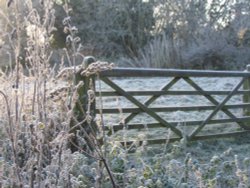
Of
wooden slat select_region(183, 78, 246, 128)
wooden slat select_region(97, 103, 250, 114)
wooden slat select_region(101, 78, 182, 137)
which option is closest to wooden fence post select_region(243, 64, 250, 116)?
wooden slat select_region(97, 103, 250, 114)

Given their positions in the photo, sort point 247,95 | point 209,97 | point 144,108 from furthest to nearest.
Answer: point 247,95 < point 209,97 < point 144,108

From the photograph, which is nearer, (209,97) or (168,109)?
(168,109)

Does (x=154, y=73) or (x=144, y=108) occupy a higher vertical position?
(x=154, y=73)

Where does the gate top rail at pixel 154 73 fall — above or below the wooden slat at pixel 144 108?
above

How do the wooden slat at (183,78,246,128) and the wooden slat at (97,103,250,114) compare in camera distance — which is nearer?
the wooden slat at (97,103,250,114)

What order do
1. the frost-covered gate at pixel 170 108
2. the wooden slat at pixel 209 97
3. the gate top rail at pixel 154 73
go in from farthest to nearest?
1. the wooden slat at pixel 209 97
2. the frost-covered gate at pixel 170 108
3. the gate top rail at pixel 154 73

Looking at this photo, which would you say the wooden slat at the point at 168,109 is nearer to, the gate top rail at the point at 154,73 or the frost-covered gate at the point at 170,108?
the frost-covered gate at the point at 170,108

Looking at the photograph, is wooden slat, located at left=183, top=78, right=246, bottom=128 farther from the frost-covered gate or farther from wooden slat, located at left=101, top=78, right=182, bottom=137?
wooden slat, located at left=101, top=78, right=182, bottom=137


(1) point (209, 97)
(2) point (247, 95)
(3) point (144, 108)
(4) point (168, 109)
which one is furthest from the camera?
(2) point (247, 95)

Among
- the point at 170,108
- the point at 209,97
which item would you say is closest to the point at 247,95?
the point at 209,97

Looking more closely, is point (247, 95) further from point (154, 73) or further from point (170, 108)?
point (154, 73)

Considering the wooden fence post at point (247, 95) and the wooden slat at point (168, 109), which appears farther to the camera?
the wooden fence post at point (247, 95)

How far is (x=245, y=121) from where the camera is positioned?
6770 mm

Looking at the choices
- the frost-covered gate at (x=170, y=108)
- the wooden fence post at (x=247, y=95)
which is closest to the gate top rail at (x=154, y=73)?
the frost-covered gate at (x=170, y=108)
